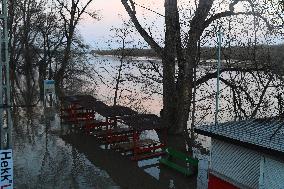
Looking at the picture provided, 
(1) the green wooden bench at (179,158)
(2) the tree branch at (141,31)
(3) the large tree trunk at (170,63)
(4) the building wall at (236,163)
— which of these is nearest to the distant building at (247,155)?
(4) the building wall at (236,163)

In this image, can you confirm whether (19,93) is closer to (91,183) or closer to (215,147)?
(91,183)

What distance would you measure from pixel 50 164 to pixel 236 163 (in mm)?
9347

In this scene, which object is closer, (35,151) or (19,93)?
(35,151)

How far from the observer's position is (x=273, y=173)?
924 cm

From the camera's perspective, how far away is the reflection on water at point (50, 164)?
14.8 m

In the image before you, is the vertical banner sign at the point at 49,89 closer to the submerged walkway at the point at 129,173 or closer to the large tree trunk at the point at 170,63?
the submerged walkway at the point at 129,173

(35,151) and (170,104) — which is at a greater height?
(170,104)

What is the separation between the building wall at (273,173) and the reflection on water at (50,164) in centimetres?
672

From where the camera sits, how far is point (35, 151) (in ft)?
61.4

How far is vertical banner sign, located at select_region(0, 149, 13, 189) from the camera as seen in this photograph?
381 inches

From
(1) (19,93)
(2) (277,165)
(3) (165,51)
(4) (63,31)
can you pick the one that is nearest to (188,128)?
(3) (165,51)

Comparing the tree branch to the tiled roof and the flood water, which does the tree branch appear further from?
the tiled roof

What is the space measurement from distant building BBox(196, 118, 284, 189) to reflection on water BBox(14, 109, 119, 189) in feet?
16.7

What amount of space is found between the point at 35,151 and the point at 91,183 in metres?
5.07
